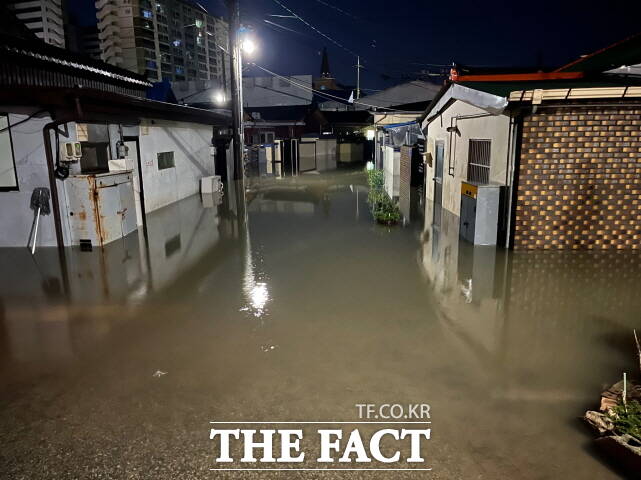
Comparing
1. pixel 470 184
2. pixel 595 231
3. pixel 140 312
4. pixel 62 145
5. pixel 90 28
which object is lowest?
pixel 140 312

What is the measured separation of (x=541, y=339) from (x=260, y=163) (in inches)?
1111

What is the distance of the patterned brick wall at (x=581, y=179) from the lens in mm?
8383

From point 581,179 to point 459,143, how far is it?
4.83m

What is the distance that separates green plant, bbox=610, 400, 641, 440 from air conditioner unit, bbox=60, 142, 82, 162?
402 inches

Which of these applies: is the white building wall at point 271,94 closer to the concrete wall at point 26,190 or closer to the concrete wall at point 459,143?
the concrete wall at point 459,143

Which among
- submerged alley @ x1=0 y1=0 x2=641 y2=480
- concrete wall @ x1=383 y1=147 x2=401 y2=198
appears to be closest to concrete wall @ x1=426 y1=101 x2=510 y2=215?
submerged alley @ x1=0 y1=0 x2=641 y2=480

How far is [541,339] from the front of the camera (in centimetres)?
528

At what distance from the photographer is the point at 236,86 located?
21469 millimetres

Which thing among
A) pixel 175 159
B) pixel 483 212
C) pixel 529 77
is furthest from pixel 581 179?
pixel 175 159

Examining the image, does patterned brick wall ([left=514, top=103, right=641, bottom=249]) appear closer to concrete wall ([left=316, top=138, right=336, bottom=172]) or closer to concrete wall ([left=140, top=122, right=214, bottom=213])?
concrete wall ([left=140, top=122, right=214, bottom=213])

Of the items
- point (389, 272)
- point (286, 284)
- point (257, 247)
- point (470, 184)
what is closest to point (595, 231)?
point (470, 184)

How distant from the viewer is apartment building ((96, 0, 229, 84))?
76500mm

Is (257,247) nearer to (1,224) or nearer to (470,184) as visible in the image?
(470,184)

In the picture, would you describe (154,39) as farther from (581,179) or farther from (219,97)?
(581,179)
